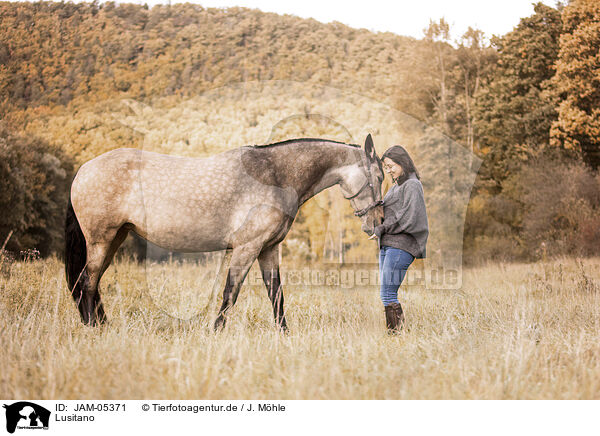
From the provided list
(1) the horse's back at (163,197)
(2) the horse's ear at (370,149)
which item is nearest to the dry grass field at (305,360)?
(1) the horse's back at (163,197)

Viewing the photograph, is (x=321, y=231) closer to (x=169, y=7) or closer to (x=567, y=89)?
(x=567, y=89)

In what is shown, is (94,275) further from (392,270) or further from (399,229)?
(399,229)

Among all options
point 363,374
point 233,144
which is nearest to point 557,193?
point 233,144

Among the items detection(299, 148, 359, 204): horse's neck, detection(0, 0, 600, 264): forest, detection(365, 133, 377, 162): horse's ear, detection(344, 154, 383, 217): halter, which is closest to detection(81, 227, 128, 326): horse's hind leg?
detection(299, 148, 359, 204): horse's neck

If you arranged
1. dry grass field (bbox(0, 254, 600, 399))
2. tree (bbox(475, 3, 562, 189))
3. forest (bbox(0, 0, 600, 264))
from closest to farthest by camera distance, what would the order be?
dry grass field (bbox(0, 254, 600, 399)) < forest (bbox(0, 0, 600, 264)) < tree (bbox(475, 3, 562, 189))

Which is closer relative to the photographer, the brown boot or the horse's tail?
the brown boot

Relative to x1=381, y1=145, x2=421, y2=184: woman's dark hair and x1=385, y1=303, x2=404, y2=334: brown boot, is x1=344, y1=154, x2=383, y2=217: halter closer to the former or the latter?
x1=381, y1=145, x2=421, y2=184: woman's dark hair

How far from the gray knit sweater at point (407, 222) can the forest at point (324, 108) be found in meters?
7.41

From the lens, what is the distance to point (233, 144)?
15.6 meters

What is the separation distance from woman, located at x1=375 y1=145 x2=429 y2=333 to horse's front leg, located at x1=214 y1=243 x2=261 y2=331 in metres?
1.30

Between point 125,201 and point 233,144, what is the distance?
11.3 metres
